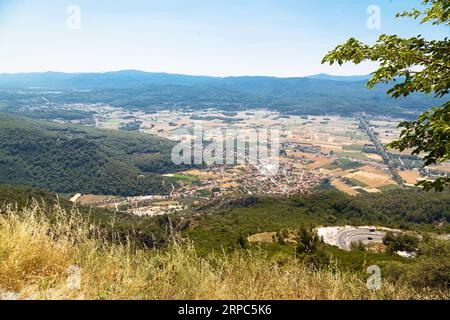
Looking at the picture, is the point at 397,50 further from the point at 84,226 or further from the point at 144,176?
the point at 144,176

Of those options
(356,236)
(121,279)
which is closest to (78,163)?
(356,236)

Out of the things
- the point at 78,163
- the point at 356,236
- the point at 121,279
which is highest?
the point at 121,279

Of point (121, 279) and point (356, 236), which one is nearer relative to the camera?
point (121, 279)

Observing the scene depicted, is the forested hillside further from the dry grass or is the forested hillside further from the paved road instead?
the dry grass

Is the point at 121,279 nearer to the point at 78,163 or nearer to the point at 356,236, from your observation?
the point at 356,236

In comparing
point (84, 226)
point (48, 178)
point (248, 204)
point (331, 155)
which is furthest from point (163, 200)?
point (84, 226)

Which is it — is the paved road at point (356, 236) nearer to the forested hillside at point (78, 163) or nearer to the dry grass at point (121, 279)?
the dry grass at point (121, 279)

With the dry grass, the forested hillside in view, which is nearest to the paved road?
the dry grass
